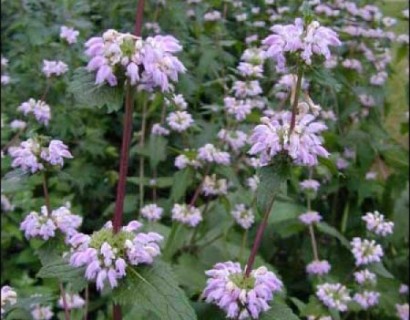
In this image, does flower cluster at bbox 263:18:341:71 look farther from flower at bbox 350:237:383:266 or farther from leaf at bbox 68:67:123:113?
flower at bbox 350:237:383:266

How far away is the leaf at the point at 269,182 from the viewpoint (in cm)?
150

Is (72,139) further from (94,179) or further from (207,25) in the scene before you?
(207,25)

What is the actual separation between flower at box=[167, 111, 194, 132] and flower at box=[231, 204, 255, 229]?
41cm

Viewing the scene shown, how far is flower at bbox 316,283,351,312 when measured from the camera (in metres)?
2.44

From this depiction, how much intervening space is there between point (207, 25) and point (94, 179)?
3.44 feet

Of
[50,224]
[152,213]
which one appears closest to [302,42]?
[50,224]

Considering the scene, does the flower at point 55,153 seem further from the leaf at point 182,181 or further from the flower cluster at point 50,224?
the leaf at point 182,181

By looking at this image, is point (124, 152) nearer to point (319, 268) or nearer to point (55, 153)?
point (55, 153)

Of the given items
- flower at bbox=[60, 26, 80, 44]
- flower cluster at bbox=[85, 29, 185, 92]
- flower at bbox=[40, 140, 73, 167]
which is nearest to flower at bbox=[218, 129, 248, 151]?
flower at bbox=[60, 26, 80, 44]

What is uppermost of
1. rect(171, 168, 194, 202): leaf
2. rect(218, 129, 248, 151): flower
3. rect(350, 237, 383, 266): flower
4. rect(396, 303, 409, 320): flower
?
rect(218, 129, 248, 151): flower

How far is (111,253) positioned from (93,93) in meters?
0.32

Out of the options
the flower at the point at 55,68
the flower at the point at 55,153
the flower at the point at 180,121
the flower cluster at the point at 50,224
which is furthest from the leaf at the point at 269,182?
the flower at the point at 55,68

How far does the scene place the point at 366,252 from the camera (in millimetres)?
2609

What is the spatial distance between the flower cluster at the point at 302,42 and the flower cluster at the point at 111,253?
0.47 meters
